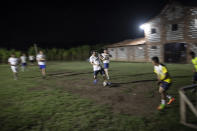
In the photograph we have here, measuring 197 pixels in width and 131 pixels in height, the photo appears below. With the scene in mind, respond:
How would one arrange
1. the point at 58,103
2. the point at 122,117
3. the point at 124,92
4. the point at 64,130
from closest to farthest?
1. the point at 64,130
2. the point at 122,117
3. the point at 58,103
4. the point at 124,92

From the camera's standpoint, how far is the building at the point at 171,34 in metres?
20.4

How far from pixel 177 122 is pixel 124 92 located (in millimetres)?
3532

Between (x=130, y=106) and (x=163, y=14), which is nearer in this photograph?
(x=130, y=106)

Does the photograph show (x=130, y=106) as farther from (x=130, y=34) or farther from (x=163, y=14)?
(x=130, y=34)

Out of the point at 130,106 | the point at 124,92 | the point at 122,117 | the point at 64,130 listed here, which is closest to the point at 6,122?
the point at 64,130

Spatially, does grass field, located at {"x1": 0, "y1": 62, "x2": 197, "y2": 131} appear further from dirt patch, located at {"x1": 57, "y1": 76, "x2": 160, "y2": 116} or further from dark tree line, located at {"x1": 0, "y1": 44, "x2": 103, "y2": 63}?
dark tree line, located at {"x1": 0, "y1": 44, "x2": 103, "y2": 63}

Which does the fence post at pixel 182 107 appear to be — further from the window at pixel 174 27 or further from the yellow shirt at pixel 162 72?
the window at pixel 174 27

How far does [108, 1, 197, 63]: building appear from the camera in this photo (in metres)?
20.4

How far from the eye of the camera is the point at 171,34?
22.5m

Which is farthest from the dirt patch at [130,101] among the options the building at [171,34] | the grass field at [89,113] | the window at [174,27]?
the window at [174,27]

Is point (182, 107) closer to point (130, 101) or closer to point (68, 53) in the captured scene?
point (130, 101)

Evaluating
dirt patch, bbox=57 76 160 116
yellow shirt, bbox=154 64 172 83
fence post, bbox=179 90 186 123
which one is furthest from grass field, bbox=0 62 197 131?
yellow shirt, bbox=154 64 172 83

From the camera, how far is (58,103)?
620 centimetres

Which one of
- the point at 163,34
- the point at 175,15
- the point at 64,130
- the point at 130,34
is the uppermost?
the point at 130,34
